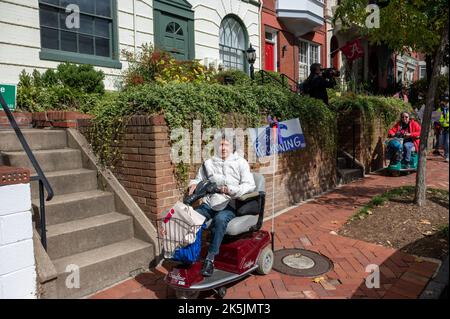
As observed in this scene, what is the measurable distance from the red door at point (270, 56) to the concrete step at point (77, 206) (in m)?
10.6

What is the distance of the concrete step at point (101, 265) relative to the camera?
11.5 feet

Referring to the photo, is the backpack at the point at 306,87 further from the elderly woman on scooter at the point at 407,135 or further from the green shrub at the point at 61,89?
the green shrub at the point at 61,89

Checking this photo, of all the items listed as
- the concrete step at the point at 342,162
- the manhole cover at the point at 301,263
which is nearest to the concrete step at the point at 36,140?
the manhole cover at the point at 301,263

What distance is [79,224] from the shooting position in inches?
162

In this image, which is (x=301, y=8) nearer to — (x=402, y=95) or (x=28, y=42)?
(x=402, y=95)

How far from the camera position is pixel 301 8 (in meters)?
14.0

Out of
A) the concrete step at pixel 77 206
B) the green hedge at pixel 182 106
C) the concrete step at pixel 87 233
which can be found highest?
the green hedge at pixel 182 106

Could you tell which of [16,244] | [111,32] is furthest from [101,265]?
[111,32]

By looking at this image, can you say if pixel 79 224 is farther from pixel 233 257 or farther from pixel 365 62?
pixel 365 62

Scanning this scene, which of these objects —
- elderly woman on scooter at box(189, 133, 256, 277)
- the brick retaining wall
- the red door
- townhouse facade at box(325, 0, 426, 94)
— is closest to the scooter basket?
elderly woman on scooter at box(189, 133, 256, 277)

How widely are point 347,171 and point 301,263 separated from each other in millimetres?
5178

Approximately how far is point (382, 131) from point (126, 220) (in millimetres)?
8655
